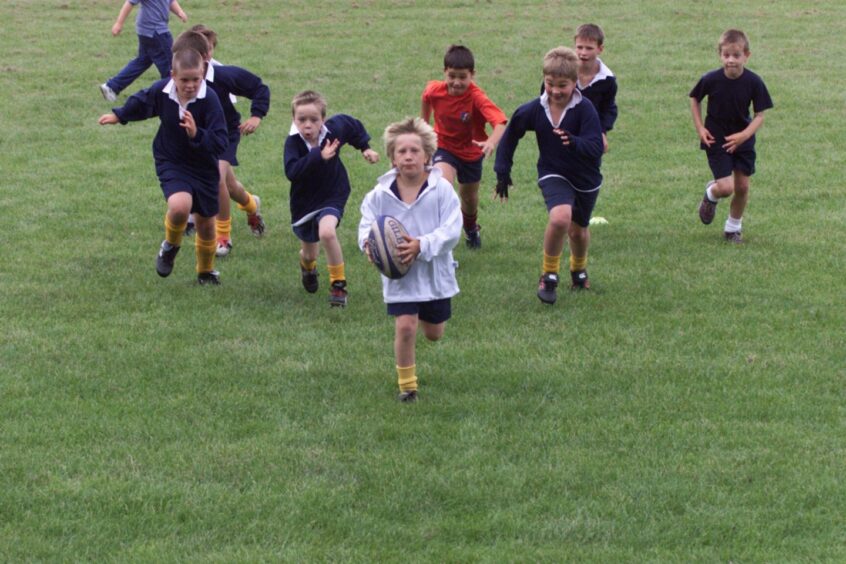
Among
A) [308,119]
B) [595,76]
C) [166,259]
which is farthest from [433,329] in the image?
[595,76]

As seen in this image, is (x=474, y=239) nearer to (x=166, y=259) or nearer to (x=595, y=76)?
(x=595, y=76)

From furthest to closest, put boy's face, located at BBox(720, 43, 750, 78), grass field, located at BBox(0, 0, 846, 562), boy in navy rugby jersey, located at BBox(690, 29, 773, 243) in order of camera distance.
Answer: boy in navy rugby jersey, located at BBox(690, 29, 773, 243) → boy's face, located at BBox(720, 43, 750, 78) → grass field, located at BBox(0, 0, 846, 562)

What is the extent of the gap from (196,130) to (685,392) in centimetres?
416

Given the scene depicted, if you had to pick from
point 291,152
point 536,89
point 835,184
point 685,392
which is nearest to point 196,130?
point 291,152

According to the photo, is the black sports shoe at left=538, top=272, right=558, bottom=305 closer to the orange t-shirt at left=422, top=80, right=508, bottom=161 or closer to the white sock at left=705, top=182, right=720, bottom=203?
the orange t-shirt at left=422, top=80, right=508, bottom=161

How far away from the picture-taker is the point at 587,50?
10.4 meters

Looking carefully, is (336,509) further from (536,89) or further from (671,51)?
(671,51)

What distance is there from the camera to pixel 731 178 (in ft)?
37.6

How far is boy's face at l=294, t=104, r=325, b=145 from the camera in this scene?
9461 mm

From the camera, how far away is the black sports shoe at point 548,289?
9.60m

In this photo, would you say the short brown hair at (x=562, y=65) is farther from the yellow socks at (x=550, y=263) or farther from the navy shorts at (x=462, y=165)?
the navy shorts at (x=462, y=165)

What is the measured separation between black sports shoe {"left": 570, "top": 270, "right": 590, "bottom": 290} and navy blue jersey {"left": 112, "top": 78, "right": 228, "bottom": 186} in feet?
9.68

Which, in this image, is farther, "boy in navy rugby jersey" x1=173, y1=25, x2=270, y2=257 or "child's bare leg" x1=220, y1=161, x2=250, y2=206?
"child's bare leg" x1=220, y1=161, x2=250, y2=206

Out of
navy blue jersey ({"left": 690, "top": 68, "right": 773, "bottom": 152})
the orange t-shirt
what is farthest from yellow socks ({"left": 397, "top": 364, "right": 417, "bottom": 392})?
navy blue jersey ({"left": 690, "top": 68, "right": 773, "bottom": 152})
